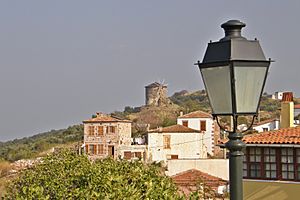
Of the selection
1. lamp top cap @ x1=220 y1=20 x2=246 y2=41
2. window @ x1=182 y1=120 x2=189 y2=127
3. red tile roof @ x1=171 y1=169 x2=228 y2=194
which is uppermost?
window @ x1=182 y1=120 x2=189 y2=127

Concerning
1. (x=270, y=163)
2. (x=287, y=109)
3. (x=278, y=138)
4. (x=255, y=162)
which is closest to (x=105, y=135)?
(x=287, y=109)

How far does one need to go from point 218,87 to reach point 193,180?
93.6ft

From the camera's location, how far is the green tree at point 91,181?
8.60 metres

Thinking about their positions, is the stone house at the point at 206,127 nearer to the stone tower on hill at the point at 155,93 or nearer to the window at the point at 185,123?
the window at the point at 185,123

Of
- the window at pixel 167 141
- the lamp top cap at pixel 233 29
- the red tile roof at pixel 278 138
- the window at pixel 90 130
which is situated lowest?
the window at pixel 167 141

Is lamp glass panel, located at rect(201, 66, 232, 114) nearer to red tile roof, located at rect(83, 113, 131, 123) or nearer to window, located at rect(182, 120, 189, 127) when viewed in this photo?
red tile roof, located at rect(83, 113, 131, 123)

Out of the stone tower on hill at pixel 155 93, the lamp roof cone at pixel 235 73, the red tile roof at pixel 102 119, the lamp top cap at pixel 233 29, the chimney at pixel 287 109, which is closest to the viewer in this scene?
the lamp roof cone at pixel 235 73

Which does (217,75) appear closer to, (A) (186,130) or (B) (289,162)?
(B) (289,162)

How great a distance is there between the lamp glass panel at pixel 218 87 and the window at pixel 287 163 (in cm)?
1541

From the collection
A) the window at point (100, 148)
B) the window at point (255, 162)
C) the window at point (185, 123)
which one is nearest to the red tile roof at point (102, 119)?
the window at point (100, 148)

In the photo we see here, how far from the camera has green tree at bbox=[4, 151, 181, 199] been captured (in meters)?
8.60

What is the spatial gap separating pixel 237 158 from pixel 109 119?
45928 millimetres

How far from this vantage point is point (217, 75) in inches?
162

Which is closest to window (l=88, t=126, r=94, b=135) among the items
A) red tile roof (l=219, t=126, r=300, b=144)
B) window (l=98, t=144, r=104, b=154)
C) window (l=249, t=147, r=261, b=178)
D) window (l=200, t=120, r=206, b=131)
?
window (l=98, t=144, r=104, b=154)
